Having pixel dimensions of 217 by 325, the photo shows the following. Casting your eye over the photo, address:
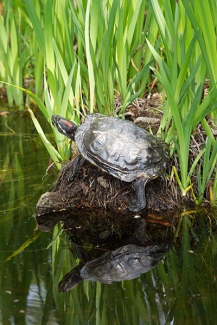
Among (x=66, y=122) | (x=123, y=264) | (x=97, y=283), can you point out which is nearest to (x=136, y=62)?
(x=66, y=122)

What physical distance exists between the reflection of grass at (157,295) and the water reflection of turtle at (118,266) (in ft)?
0.14

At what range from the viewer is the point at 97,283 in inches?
103

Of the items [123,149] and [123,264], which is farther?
[123,149]

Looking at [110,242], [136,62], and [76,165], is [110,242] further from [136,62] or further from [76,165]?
[136,62]

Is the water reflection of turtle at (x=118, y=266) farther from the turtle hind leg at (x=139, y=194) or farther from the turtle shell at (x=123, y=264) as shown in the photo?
the turtle hind leg at (x=139, y=194)

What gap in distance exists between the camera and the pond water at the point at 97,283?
2.35 m

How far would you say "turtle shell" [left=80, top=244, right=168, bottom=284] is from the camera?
269 cm

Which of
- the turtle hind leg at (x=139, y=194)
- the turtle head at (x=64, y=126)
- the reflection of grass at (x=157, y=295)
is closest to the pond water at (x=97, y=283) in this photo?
the reflection of grass at (x=157, y=295)

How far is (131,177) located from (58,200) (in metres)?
0.49

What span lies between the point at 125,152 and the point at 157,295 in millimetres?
1174

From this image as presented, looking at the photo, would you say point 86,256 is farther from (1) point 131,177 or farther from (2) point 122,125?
(2) point 122,125

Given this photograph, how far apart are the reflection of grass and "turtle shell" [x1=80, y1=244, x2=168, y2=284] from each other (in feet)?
0.16

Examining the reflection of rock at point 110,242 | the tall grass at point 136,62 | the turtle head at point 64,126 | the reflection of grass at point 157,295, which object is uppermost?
the tall grass at point 136,62

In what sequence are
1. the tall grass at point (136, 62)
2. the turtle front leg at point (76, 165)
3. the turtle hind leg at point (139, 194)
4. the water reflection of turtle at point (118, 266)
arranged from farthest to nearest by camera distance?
the turtle front leg at point (76, 165) < the turtle hind leg at point (139, 194) < the tall grass at point (136, 62) < the water reflection of turtle at point (118, 266)
